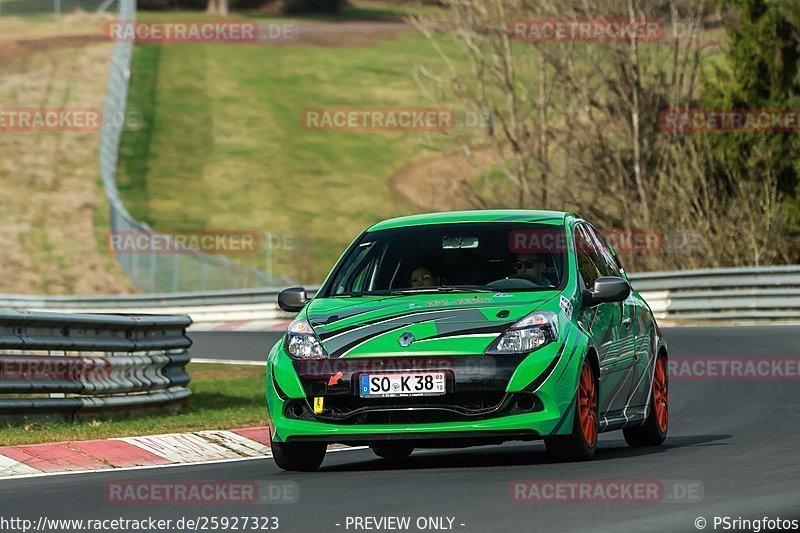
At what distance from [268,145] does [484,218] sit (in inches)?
2169

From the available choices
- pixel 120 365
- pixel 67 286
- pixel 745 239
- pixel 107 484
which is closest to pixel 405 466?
pixel 107 484

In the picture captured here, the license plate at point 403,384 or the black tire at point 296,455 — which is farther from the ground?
the license plate at point 403,384

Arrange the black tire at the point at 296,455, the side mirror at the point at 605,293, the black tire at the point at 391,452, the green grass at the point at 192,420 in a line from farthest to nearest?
1. the green grass at the point at 192,420
2. the black tire at the point at 391,452
3. the side mirror at the point at 605,293
4. the black tire at the point at 296,455

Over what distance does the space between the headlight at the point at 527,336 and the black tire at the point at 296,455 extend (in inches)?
54.3

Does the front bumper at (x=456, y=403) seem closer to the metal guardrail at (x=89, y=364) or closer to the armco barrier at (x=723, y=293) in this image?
the metal guardrail at (x=89, y=364)

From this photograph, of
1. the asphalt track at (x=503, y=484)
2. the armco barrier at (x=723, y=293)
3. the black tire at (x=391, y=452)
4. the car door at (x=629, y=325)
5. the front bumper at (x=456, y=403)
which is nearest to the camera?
the asphalt track at (x=503, y=484)

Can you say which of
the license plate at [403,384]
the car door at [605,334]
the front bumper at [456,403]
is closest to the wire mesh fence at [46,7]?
the car door at [605,334]

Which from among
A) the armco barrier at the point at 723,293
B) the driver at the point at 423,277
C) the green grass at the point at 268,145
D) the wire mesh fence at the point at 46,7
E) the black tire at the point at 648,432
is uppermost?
the driver at the point at 423,277

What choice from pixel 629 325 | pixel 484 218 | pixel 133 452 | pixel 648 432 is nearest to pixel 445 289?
pixel 484 218

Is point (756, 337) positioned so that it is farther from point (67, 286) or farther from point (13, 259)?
point (13, 259)

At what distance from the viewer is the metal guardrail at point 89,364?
44.5ft

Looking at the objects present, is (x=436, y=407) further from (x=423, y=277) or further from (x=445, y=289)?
(x=423, y=277)

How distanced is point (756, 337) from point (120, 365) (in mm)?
11287

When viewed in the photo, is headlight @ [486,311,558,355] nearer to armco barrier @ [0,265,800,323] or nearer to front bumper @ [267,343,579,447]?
front bumper @ [267,343,579,447]
